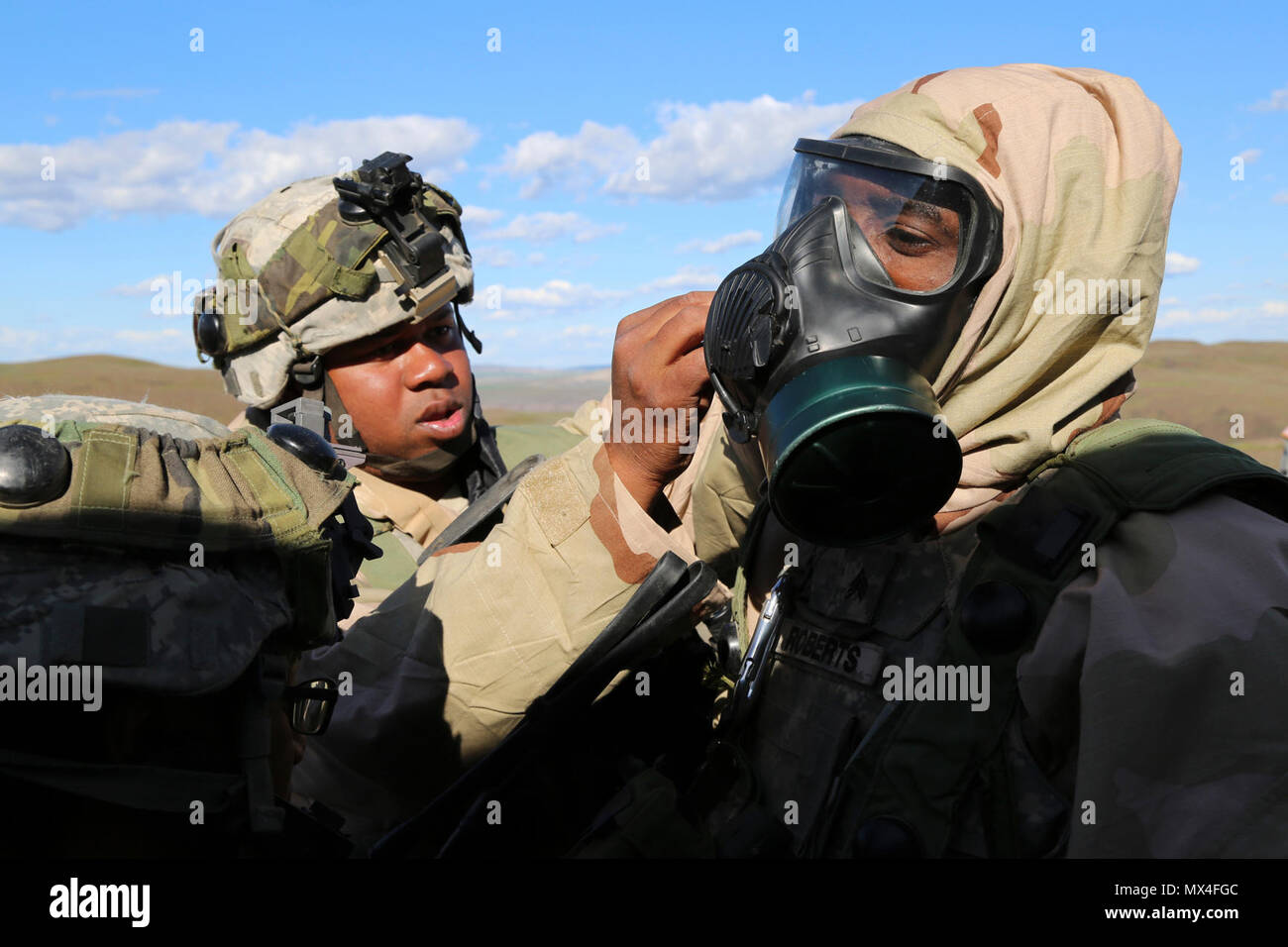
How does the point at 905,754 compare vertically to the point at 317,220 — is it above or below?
below

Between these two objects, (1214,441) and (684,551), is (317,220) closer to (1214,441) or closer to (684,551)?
(684,551)

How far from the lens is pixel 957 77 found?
2115 millimetres

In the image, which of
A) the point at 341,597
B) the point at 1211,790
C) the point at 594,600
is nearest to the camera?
the point at 1211,790

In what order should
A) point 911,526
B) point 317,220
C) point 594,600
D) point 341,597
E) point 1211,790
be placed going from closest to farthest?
point 1211,790 → point 911,526 → point 341,597 → point 594,600 → point 317,220

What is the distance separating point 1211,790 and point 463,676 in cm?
151

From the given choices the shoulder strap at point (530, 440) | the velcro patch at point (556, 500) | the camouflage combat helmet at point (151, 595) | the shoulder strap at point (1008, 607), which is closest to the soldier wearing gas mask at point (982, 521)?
the shoulder strap at point (1008, 607)

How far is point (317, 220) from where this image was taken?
438cm

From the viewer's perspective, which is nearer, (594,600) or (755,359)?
(755,359)

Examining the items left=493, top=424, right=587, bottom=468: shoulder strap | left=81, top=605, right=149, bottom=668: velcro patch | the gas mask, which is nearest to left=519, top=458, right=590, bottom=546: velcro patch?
the gas mask

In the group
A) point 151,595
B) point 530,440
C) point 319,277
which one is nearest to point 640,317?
point 151,595

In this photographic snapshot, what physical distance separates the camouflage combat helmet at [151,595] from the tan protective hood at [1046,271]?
4.15 feet
